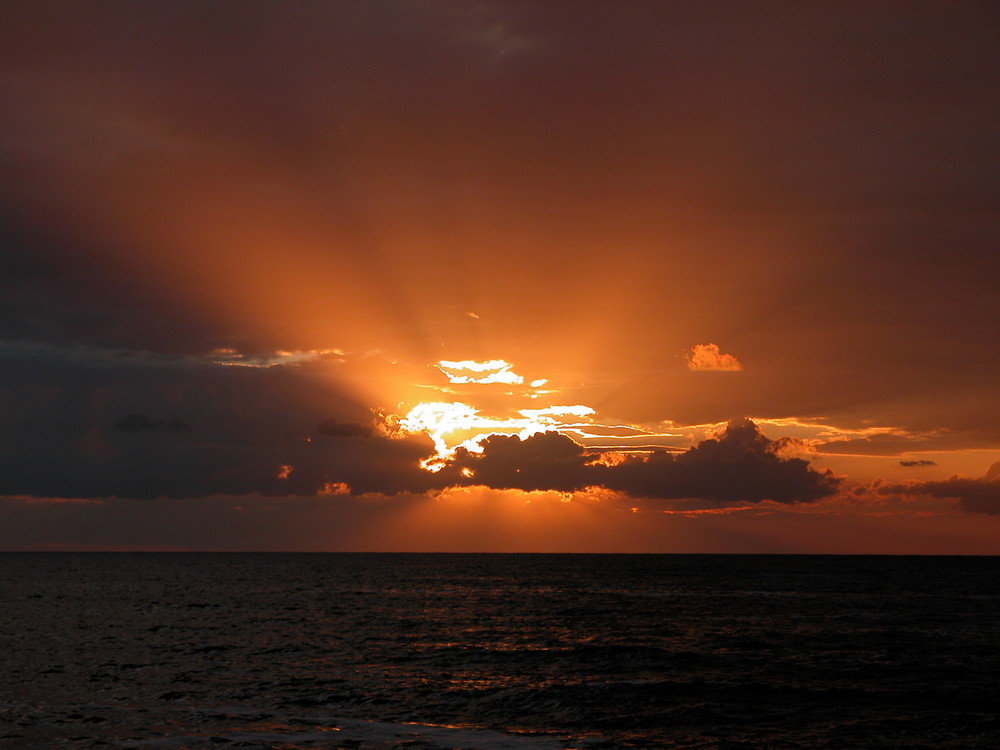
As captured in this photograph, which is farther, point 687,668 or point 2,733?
point 687,668

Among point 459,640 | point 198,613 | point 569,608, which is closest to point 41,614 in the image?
point 198,613

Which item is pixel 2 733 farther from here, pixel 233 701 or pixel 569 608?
pixel 569 608

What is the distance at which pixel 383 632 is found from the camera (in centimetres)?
7394

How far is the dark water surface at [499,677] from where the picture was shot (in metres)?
35.8

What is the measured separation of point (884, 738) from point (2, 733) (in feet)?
122

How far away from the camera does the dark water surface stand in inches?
1407

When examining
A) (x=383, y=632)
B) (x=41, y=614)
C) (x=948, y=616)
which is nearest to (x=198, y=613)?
(x=41, y=614)

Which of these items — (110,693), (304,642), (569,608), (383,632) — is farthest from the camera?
(569,608)

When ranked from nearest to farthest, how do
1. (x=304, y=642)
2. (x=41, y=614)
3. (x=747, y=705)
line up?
(x=747, y=705), (x=304, y=642), (x=41, y=614)

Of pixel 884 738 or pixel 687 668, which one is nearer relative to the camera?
pixel 884 738

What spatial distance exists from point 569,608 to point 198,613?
1714 inches

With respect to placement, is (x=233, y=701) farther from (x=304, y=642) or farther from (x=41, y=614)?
(x=41, y=614)

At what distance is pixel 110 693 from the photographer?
44.5m

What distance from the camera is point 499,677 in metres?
49.8
